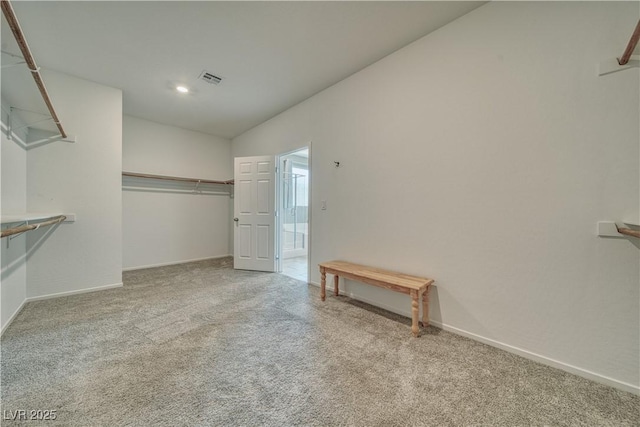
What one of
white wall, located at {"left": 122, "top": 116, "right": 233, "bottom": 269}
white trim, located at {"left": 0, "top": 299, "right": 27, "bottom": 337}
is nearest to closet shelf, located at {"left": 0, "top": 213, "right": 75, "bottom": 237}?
white trim, located at {"left": 0, "top": 299, "right": 27, "bottom": 337}

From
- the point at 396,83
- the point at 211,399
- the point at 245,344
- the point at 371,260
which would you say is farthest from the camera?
the point at 371,260

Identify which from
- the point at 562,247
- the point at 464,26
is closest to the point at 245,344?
the point at 562,247

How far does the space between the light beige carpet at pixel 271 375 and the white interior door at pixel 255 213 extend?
5.84ft

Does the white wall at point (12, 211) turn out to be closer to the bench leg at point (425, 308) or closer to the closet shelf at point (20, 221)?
the closet shelf at point (20, 221)

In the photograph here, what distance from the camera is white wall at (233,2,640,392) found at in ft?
4.99

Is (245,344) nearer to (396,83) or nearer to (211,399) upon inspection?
A: (211,399)

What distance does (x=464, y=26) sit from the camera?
211 centimetres

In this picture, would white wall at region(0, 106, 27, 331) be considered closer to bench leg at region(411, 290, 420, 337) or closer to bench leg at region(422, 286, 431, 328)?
bench leg at region(411, 290, 420, 337)

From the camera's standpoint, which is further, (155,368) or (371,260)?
(371,260)

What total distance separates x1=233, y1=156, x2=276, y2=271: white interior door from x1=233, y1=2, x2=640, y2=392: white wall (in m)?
2.06

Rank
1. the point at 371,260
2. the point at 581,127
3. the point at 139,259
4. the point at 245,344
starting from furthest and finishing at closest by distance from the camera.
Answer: the point at 139,259, the point at 371,260, the point at 245,344, the point at 581,127

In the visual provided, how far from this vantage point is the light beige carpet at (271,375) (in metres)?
1.30

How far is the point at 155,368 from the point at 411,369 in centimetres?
179

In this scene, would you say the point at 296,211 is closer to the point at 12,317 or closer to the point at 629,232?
the point at 12,317
